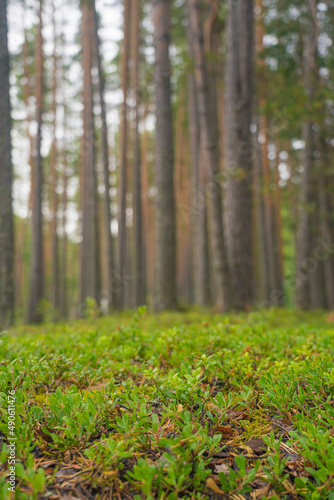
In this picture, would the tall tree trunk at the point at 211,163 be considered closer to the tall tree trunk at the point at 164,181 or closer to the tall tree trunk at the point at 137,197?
the tall tree trunk at the point at 164,181

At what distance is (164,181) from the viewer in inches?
Result: 360

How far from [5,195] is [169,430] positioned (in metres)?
5.82

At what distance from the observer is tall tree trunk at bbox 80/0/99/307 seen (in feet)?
44.9

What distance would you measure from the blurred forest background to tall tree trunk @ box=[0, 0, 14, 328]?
0.02 m

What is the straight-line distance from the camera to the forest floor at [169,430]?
1693 millimetres

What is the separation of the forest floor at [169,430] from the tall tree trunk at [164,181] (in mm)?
6046

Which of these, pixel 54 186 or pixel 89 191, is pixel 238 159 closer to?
pixel 89 191

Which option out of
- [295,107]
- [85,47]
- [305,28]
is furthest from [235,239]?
[85,47]

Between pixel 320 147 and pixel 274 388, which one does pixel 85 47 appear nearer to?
pixel 320 147

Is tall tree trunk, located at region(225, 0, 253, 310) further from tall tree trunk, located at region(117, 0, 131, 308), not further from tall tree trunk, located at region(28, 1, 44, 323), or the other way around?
tall tree trunk, located at region(28, 1, 44, 323)

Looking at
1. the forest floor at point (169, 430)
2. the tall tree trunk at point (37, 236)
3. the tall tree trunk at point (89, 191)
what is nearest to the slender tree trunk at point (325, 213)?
the tall tree trunk at point (89, 191)

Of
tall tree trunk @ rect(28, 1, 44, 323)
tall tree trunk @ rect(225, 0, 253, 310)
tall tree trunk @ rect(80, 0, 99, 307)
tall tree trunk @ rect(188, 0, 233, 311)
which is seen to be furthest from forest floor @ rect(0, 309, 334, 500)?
tall tree trunk @ rect(80, 0, 99, 307)

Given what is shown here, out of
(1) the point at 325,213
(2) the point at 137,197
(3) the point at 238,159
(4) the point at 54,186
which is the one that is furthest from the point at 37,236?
(1) the point at 325,213

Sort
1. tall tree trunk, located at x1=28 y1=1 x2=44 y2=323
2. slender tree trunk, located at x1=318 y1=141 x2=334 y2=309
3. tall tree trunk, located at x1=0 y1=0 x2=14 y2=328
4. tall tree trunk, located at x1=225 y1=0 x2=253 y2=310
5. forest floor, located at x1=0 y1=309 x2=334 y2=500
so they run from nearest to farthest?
1. forest floor, located at x1=0 y1=309 x2=334 y2=500
2. tall tree trunk, located at x1=0 y1=0 x2=14 y2=328
3. tall tree trunk, located at x1=225 y1=0 x2=253 y2=310
4. slender tree trunk, located at x1=318 y1=141 x2=334 y2=309
5. tall tree trunk, located at x1=28 y1=1 x2=44 y2=323
